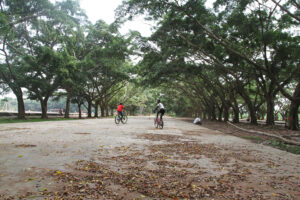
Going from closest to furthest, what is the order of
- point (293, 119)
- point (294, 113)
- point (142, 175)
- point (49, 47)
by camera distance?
1. point (142, 175)
2. point (294, 113)
3. point (293, 119)
4. point (49, 47)

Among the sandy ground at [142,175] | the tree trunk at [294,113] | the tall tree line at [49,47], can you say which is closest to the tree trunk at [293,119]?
the tree trunk at [294,113]

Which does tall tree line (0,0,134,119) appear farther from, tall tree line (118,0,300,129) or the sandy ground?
the sandy ground

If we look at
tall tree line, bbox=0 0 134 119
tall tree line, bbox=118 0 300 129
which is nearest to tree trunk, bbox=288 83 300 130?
tall tree line, bbox=118 0 300 129

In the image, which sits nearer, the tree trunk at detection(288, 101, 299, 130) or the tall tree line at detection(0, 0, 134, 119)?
the tree trunk at detection(288, 101, 299, 130)

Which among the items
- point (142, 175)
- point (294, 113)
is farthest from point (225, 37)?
point (142, 175)

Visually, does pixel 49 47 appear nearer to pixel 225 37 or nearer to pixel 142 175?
pixel 225 37

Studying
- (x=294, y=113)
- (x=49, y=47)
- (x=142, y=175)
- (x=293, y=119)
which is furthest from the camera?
(x=49, y=47)

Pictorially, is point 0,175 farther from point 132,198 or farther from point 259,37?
point 259,37

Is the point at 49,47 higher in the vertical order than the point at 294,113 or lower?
higher

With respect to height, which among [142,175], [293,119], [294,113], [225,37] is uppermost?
[225,37]

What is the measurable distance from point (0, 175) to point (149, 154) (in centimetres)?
310

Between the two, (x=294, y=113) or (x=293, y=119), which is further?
(x=293, y=119)

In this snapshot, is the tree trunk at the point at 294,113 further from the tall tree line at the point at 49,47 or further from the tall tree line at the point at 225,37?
the tall tree line at the point at 49,47

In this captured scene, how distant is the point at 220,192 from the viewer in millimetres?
3238
